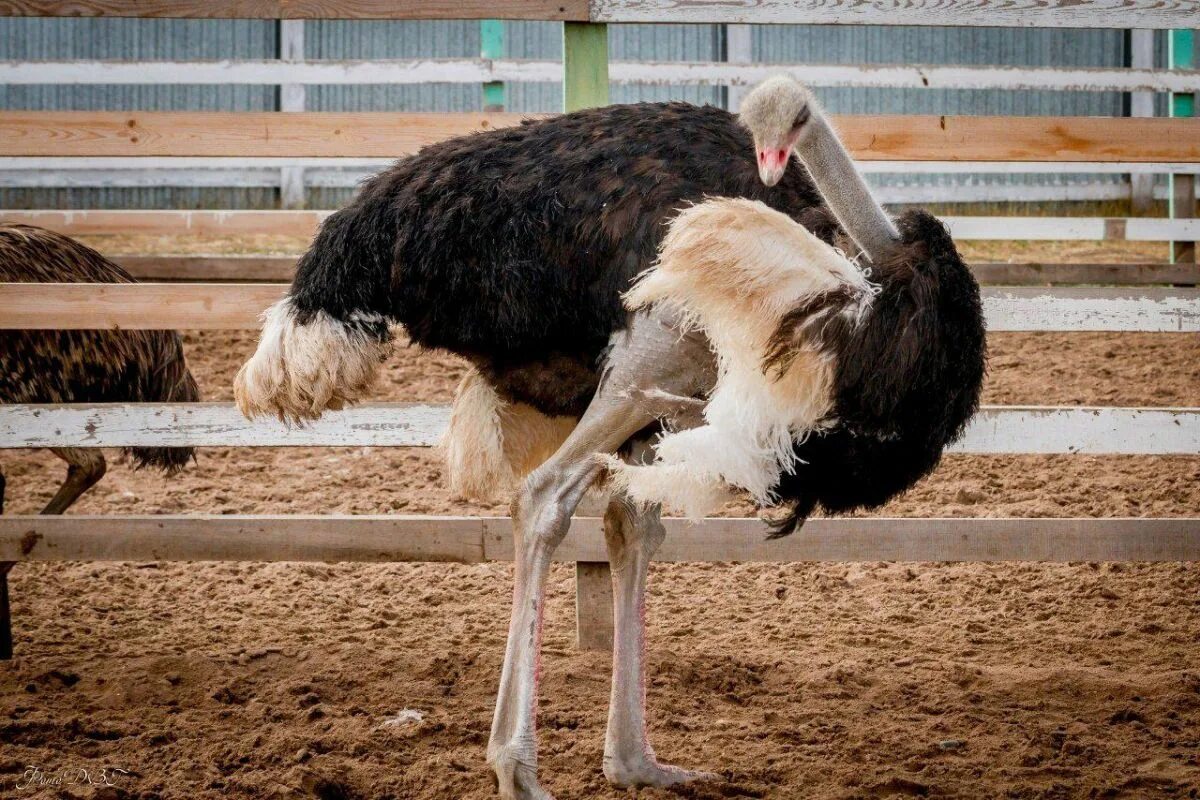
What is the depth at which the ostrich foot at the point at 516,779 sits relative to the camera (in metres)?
3.05

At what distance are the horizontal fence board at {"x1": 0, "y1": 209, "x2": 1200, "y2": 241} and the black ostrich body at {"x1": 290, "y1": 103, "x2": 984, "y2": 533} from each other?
5060 millimetres

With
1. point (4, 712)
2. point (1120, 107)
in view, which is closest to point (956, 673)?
point (4, 712)

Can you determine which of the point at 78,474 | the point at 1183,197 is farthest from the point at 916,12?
the point at 1183,197

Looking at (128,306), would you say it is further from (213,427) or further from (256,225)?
(256,225)

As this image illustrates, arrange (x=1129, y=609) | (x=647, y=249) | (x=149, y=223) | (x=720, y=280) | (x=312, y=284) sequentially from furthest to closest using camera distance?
1. (x=149, y=223)
2. (x=1129, y=609)
3. (x=312, y=284)
4. (x=647, y=249)
5. (x=720, y=280)

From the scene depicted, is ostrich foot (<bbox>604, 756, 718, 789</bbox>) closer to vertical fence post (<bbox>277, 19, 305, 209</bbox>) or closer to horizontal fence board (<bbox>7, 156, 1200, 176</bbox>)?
horizontal fence board (<bbox>7, 156, 1200, 176</bbox>)

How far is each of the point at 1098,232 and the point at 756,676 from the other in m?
6.20

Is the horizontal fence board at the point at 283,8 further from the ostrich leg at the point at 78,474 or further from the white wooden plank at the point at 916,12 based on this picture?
the ostrich leg at the point at 78,474

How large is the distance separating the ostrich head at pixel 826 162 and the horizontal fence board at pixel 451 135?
1.12m

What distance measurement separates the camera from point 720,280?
2744 millimetres

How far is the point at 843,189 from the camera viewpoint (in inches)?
115

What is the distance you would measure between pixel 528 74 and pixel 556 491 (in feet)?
21.3

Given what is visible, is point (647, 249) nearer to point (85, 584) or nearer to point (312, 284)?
point (312, 284)

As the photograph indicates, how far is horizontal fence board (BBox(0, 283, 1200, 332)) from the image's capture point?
395 cm
